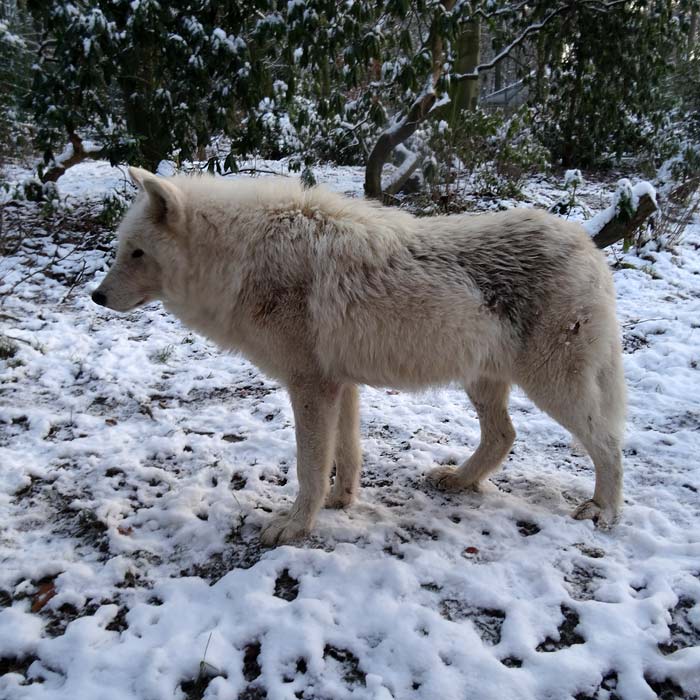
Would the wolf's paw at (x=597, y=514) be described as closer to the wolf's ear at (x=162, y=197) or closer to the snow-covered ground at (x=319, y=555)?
the snow-covered ground at (x=319, y=555)

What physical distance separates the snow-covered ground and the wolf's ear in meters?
1.68

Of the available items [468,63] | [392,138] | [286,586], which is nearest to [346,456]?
[286,586]

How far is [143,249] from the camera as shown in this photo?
311cm

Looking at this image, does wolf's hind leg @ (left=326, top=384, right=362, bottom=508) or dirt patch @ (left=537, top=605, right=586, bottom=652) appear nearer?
dirt patch @ (left=537, top=605, right=586, bottom=652)

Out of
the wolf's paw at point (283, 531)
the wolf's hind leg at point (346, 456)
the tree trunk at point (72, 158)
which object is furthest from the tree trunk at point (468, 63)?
the wolf's paw at point (283, 531)

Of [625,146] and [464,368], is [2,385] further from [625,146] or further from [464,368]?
[625,146]

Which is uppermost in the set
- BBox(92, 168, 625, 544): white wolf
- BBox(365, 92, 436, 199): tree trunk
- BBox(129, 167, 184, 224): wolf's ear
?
BBox(365, 92, 436, 199): tree trunk

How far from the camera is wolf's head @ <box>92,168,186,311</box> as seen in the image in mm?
3035

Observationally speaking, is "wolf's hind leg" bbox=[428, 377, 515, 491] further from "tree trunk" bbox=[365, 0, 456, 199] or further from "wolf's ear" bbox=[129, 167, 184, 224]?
"tree trunk" bbox=[365, 0, 456, 199]

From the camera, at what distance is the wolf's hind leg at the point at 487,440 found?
11.8 ft

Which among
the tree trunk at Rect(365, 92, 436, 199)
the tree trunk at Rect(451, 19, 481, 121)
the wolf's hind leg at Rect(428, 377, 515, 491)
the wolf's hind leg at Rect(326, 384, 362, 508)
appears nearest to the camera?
the wolf's hind leg at Rect(326, 384, 362, 508)

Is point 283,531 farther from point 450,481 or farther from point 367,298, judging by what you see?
point 367,298

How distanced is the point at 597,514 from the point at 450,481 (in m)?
0.89

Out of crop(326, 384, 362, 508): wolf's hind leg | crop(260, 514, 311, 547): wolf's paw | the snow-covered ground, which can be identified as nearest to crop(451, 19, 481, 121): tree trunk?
the snow-covered ground
